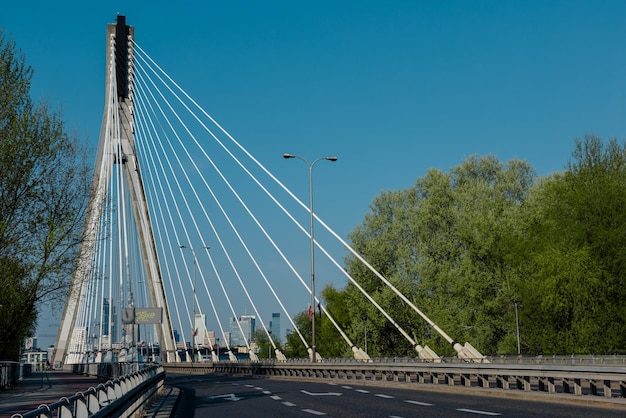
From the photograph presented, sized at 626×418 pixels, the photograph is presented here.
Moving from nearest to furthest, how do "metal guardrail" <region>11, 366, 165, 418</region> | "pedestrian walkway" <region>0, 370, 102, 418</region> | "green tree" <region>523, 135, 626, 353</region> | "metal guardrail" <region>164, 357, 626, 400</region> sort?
"metal guardrail" <region>11, 366, 165, 418</region>
"metal guardrail" <region>164, 357, 626, 400</region>
"pedestrian walkway" <region>0, 370, 102, 418</region>
"green tree" <region>523, 135, 626, 353</region>

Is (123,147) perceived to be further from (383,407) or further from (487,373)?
(383,407)

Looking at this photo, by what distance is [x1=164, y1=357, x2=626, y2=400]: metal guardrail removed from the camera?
18125 millimetres

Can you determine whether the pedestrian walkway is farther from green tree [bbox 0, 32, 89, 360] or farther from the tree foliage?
the tree foliage

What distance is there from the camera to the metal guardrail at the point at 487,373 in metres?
18.1

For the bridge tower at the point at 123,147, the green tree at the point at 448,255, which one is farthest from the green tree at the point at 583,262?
the bridge tower at the point at 123,147

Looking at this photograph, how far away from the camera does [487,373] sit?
2270 cm

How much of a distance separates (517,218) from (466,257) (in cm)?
465

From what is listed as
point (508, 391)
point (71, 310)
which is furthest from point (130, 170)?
point (508, 391)

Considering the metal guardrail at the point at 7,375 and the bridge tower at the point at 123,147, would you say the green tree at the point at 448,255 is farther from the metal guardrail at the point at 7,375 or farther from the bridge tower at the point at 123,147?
the metal guardrail at the point at 7,375

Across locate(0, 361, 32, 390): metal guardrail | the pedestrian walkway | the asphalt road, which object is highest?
locate(0, 361, 32, 390): metal guardrail

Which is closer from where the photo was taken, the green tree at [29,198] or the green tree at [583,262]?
the green tree at [29,198]

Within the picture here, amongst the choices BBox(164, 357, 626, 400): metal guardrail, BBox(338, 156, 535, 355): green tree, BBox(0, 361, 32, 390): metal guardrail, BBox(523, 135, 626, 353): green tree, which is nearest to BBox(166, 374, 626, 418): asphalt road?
BBox(164, 357, 626, 400): metal guardrail

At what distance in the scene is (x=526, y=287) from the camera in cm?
5044

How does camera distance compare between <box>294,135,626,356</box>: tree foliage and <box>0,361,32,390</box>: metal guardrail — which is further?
<box>294,135,626,356</box>: tree foliage
